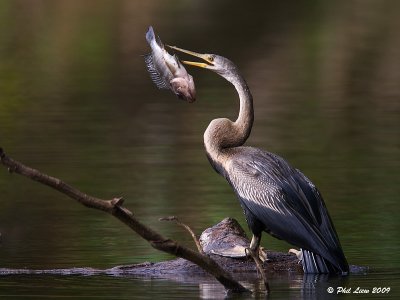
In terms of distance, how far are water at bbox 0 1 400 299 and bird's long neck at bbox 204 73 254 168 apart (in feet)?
2.95

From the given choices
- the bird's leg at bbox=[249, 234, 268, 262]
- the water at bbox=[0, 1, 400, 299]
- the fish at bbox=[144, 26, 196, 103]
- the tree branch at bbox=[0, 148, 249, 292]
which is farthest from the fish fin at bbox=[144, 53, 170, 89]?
the tree branch at bbox=[0, 148, 249, 292]

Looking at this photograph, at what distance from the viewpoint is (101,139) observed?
1703cm

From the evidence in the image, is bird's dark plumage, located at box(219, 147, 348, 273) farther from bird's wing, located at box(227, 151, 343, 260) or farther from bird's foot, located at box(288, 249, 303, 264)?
bird's foot, located at box(288, 249, 303, 264)

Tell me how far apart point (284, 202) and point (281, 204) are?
23mm

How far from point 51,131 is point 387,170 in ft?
15.1

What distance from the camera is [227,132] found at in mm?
9984

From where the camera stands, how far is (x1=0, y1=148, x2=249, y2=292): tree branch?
7602 mm

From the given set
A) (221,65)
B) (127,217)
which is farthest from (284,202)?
(127,217)

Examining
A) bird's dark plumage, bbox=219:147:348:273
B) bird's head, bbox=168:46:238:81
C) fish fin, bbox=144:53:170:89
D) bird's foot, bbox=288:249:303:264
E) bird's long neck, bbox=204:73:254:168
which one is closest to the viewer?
bird's dark plumage, bbox=219:147:348:273

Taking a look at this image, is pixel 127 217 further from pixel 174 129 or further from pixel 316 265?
pixel 174 129

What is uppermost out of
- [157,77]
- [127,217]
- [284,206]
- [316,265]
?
[157,77]

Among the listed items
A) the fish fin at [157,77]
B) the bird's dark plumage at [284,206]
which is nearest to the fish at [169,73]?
the fish fin at [157,77]

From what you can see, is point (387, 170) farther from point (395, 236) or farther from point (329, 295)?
point (329, 295)

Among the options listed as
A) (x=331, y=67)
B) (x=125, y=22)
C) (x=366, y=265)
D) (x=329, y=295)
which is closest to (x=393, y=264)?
(x=366, y=265)
